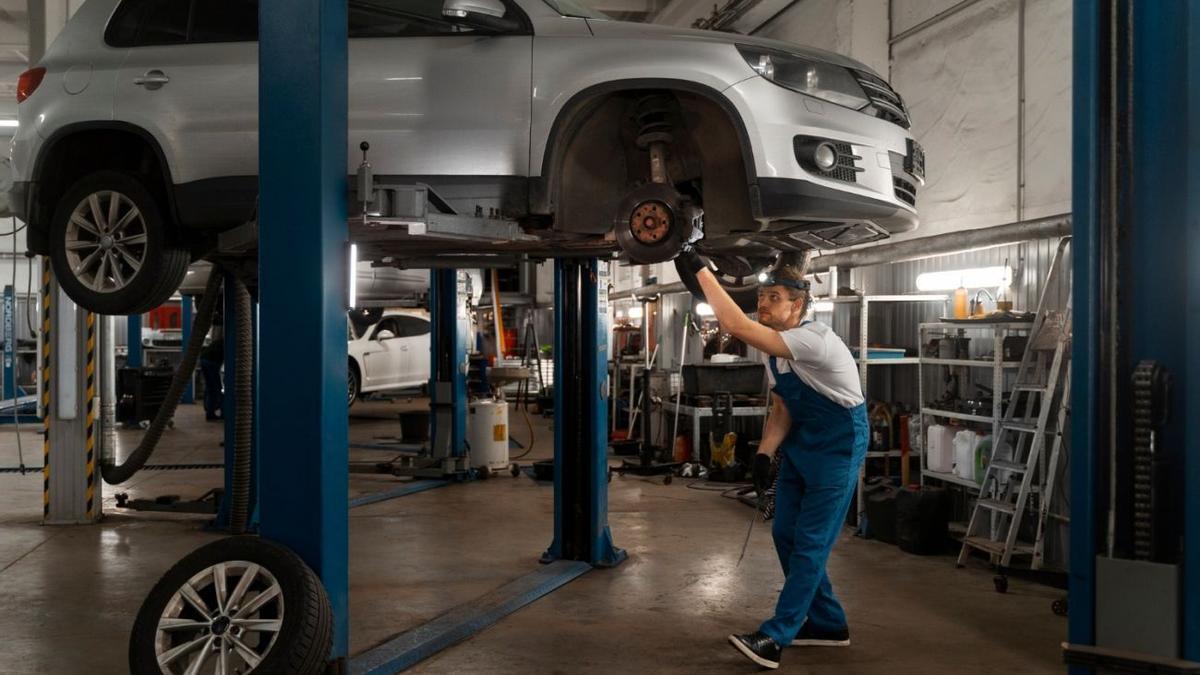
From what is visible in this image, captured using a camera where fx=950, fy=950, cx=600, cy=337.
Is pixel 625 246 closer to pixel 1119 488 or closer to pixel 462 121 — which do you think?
pixel 462 121

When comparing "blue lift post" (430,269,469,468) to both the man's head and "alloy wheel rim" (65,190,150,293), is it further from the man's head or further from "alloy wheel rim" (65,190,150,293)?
the man's head

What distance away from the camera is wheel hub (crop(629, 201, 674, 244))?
3.38 m

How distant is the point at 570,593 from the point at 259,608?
2208 millimetres

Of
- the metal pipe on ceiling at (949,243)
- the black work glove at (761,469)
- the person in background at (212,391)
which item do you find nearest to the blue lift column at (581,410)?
the black work glove at (761,469)

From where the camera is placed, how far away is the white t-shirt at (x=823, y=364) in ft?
11.7

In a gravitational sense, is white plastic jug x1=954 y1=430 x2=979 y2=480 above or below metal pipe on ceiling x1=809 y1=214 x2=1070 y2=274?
below

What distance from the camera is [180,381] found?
545 cm

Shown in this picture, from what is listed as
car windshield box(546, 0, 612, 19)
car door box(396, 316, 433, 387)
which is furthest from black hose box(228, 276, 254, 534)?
car door box(396, 316, 433, 387)

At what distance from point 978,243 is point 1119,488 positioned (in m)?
3.86

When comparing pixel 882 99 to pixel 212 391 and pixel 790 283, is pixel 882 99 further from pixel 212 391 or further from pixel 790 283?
pixel 212 391

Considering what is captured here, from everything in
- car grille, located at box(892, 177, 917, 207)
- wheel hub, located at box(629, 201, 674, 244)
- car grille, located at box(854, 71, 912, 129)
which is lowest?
wheel hub, located at box(629, 201, 674, 244)

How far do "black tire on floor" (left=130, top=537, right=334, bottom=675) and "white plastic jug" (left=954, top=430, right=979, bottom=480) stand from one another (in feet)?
13.3

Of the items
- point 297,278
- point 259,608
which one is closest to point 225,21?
point 297,278

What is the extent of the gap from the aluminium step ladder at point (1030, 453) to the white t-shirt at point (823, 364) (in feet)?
5.82
